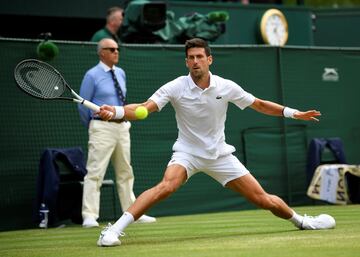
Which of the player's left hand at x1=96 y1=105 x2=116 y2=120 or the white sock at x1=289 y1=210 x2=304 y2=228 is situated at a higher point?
the player's left hand at x1=96 y1=105 x2=116 y2=120

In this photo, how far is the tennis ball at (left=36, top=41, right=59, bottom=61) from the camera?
13156 millimetres

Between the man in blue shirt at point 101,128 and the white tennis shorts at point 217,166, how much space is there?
303cm

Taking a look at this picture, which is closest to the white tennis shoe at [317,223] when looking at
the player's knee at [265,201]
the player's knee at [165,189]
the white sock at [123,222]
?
the player's knee at [265,201]

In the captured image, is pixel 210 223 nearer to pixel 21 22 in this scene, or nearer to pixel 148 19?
pixel 148 19

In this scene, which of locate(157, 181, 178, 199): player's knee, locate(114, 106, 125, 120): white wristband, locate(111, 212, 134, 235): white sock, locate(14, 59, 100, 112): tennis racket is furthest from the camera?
locate(14, 59, 100, 112): tennis racket

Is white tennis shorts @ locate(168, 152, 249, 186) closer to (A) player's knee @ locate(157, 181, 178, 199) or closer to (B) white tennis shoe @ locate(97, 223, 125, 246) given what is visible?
(A) player's knee @ locate(157, 181, 178, 199)

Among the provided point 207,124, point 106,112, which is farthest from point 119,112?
point 207,124

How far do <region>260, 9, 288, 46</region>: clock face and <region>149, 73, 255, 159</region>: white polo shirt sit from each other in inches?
345

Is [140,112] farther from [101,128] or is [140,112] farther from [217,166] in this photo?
[101,128]

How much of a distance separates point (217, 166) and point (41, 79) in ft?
6.36

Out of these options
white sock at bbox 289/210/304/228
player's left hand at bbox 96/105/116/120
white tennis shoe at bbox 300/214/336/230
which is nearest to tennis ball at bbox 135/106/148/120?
player's left hand at bbox 96/105/116/120

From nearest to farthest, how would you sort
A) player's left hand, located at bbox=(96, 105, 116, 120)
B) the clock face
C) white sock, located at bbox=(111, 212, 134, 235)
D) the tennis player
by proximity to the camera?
player's left hand, located at bbox=(96, 105, 116, 120) → white sock, located at bbox=(111, 212, 134, 235) → the tennis player → the clock face

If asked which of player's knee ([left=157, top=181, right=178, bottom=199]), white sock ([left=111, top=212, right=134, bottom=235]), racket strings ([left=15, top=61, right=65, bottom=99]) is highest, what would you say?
racket strings ([left=15, top=61, right=65, bottom=99])

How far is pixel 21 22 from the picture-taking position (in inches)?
658
